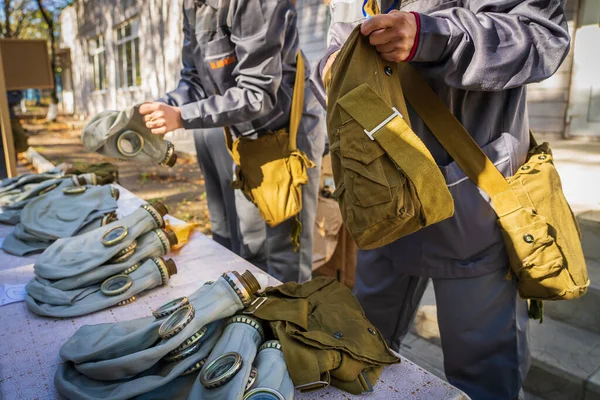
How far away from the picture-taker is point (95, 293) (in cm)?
162

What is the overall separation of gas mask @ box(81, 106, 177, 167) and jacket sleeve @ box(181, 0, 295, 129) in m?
0.17

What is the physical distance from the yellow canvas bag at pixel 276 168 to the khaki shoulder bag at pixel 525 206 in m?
1.05

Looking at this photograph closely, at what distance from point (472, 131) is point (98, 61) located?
19.7 meters

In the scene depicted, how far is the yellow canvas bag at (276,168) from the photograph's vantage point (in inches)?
95.0

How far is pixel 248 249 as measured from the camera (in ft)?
8.87

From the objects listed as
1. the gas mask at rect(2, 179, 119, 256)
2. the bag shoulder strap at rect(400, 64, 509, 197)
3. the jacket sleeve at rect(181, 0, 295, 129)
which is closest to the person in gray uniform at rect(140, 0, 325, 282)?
the jacket sleeve at rect(181, 0, 295, 129)

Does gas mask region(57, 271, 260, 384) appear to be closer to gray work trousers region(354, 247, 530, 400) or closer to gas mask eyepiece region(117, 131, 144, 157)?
gray work trousers region(354, 247, 530, 400)

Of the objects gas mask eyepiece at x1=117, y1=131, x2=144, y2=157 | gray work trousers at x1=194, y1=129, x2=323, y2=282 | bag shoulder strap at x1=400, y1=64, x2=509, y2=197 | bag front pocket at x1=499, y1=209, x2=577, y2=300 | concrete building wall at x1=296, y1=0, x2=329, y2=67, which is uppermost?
concrete building wall at x1=296, y1=0, x2=329, y2=67

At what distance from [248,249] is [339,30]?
143 cm

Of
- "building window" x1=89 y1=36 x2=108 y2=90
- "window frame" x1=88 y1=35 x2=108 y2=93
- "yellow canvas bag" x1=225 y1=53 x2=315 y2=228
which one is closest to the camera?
"yellow canvas bag" x1=225 y1=53 x2=315 y2=228

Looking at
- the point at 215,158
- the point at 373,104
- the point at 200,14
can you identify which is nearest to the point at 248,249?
the point at 215,158

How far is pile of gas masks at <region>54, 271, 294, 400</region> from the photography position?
1040 mm

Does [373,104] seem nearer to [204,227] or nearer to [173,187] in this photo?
[204,227]

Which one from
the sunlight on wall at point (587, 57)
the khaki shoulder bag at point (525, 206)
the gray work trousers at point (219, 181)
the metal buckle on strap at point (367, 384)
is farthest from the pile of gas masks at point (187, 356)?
the sunlight on wall at point (587, 57)
